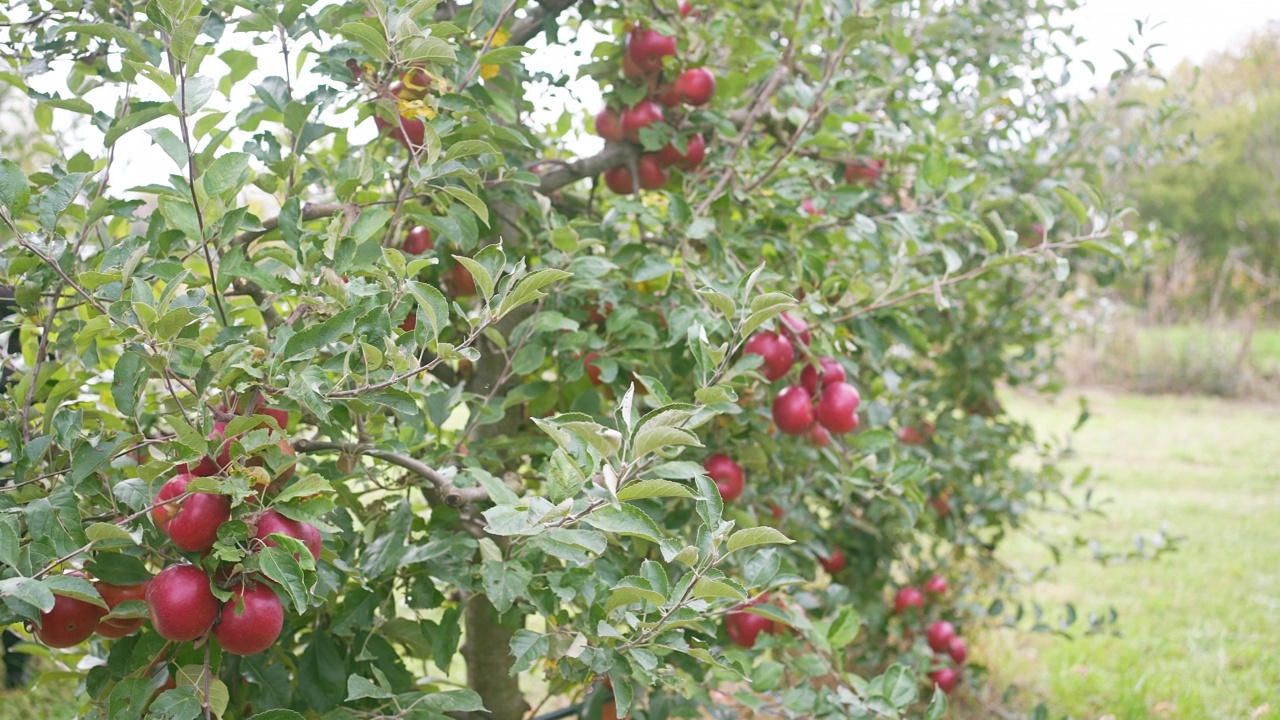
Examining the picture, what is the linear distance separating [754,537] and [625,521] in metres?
0.12

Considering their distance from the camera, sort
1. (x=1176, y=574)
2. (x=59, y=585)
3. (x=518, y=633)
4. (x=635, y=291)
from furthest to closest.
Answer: (x=1176, y=574)
(x=635, y=291)
(x=518, y=633)
(x=59, y=585)

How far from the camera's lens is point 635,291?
1.55 meters

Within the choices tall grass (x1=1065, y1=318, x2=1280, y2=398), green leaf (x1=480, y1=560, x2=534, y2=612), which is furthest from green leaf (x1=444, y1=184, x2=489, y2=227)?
tall grass (x1=1065, y1=318, x2=1280, y2=398)

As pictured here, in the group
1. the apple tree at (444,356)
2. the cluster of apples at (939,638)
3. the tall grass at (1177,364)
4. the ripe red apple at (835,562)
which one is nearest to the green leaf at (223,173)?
the apple tree at (444,356)

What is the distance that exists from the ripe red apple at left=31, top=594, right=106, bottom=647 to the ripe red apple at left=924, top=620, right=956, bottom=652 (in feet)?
6.73

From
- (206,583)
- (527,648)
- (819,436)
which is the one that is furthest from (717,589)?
(819,436)

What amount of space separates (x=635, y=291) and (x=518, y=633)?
646 millimetres

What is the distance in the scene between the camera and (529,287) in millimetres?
964

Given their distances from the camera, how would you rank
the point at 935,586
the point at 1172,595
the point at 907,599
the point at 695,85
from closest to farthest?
the point at 695,85 → the point at 907,599 → the point at 935,586 → the point at 1172,595

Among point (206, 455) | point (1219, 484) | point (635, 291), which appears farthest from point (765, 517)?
point (1219, 484)

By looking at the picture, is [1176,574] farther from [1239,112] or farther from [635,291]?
[1239,112]

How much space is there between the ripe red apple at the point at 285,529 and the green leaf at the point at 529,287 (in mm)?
291

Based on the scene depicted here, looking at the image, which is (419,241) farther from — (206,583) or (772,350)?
(206,583)

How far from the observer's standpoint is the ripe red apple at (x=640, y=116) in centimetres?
165
